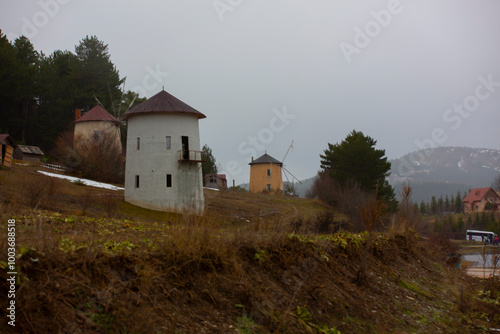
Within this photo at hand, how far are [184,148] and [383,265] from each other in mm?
27537

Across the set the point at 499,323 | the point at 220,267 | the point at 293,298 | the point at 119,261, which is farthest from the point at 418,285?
the point at 119,261

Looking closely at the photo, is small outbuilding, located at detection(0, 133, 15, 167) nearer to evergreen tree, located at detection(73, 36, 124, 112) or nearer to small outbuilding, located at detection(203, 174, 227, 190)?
evergreen tree, located at detection(73, 36, 124, 112)

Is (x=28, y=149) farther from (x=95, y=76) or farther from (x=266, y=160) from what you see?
(x=266, y=160)

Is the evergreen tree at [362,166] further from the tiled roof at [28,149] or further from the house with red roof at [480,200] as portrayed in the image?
the house with red roof at [480,200]

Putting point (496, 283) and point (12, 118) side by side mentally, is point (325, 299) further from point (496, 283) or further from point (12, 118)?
point (12, 118)

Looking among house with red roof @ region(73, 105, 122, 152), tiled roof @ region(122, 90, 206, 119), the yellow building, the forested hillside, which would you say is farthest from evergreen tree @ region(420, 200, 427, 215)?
tiled roof @ region(122, 90, 206, 119)

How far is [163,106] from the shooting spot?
37594 mm

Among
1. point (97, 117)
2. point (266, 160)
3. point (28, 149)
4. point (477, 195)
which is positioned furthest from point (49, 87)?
point (477, 195)

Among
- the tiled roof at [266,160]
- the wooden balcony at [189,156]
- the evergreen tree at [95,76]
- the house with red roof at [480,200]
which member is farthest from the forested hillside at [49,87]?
the house with red roof at [480,200]

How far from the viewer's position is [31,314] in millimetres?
4977

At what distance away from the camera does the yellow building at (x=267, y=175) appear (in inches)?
3155

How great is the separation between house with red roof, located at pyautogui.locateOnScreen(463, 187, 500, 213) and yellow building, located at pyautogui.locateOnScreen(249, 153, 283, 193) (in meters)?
56.6

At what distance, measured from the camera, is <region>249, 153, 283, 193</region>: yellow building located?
80125 mm

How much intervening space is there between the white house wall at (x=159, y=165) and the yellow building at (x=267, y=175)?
42.1m
